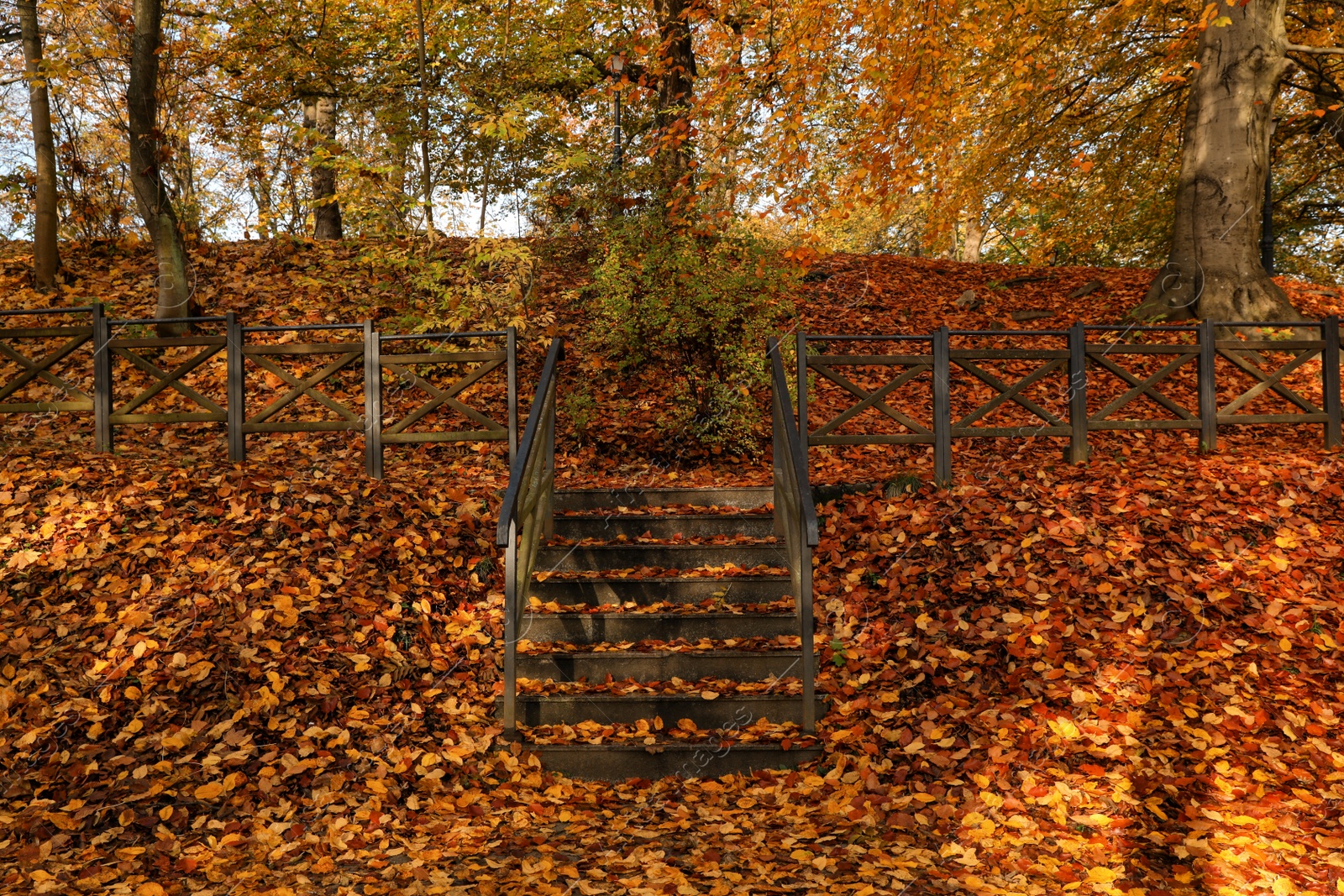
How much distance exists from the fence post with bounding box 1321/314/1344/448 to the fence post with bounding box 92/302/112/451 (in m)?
11.6

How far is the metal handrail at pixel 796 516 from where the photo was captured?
16.7 ft

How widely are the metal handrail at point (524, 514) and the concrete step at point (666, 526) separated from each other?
246mm

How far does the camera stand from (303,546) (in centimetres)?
643

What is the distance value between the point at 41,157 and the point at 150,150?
3.34m

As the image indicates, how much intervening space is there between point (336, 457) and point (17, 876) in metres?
5.56

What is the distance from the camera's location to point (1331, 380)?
8.38m

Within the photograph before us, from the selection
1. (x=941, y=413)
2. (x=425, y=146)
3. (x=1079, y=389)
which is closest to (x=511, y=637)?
(x=941, y=413)

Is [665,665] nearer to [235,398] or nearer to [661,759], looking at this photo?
[661,759]

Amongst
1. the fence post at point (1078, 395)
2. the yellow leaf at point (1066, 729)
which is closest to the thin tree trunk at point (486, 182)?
the fence post at point (1078, 395)

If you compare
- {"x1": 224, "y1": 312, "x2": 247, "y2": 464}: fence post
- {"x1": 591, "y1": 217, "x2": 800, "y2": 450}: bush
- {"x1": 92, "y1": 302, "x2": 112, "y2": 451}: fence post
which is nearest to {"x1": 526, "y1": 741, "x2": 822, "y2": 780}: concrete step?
{"x1": 591, "y1": 217, "x2": 800, "y2": 450}: bush

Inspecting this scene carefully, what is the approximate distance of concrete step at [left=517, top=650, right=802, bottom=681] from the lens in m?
5.49

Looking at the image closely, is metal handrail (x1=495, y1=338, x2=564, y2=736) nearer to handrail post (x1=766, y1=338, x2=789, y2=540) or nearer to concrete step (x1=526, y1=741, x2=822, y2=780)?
concrete step (x1=526, y1=741, x2=822, y2=780)

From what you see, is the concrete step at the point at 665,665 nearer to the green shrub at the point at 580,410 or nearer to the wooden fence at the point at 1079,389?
the wooden fence at the point at 1079,389

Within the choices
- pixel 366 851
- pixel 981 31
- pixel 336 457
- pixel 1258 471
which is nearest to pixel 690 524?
pixel 366 851
